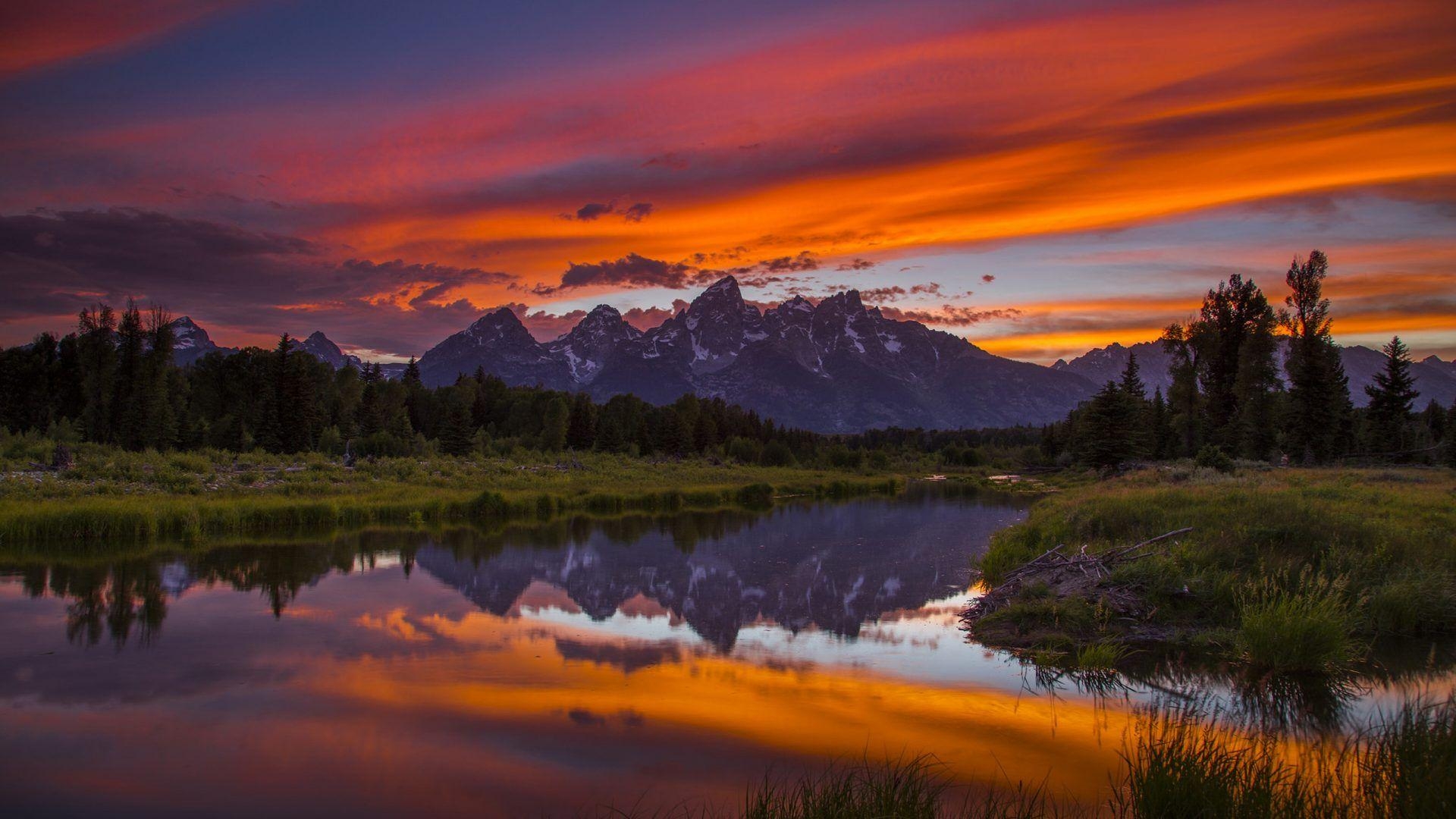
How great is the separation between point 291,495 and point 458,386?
230ft

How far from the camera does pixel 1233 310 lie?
54.1 meters

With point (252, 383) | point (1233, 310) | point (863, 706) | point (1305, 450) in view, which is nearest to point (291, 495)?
point (863, 706)

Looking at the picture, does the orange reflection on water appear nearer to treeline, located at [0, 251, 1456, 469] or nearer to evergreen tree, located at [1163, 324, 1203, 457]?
treeline, located at [0, 251, 1456, 469]

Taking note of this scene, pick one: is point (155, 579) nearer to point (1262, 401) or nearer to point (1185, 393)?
point (1262, 401)

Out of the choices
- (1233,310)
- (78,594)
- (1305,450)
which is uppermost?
(1233,310)

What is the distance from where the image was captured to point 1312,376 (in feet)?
142

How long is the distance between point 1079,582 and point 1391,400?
1740 inches

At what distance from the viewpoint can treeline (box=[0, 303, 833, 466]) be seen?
51.7 meters

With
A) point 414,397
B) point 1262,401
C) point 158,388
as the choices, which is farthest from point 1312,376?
point 414,397

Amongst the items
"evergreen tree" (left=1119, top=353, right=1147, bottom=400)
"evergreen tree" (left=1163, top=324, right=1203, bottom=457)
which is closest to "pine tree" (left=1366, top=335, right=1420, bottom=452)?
"evergreen tree" (left=1163, top=324, right=1203, bottom=457)

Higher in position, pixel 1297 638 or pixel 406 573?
pixel 1297 638

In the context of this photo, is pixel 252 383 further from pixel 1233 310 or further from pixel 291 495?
pixel 1233 310

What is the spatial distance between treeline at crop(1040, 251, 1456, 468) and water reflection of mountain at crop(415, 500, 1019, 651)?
19.1 m

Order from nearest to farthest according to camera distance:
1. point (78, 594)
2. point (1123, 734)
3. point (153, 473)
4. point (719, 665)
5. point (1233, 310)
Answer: point (1123, 734)
point (719, 665)
point (78, 594)
point (153, 473)
point (1233, 310)
